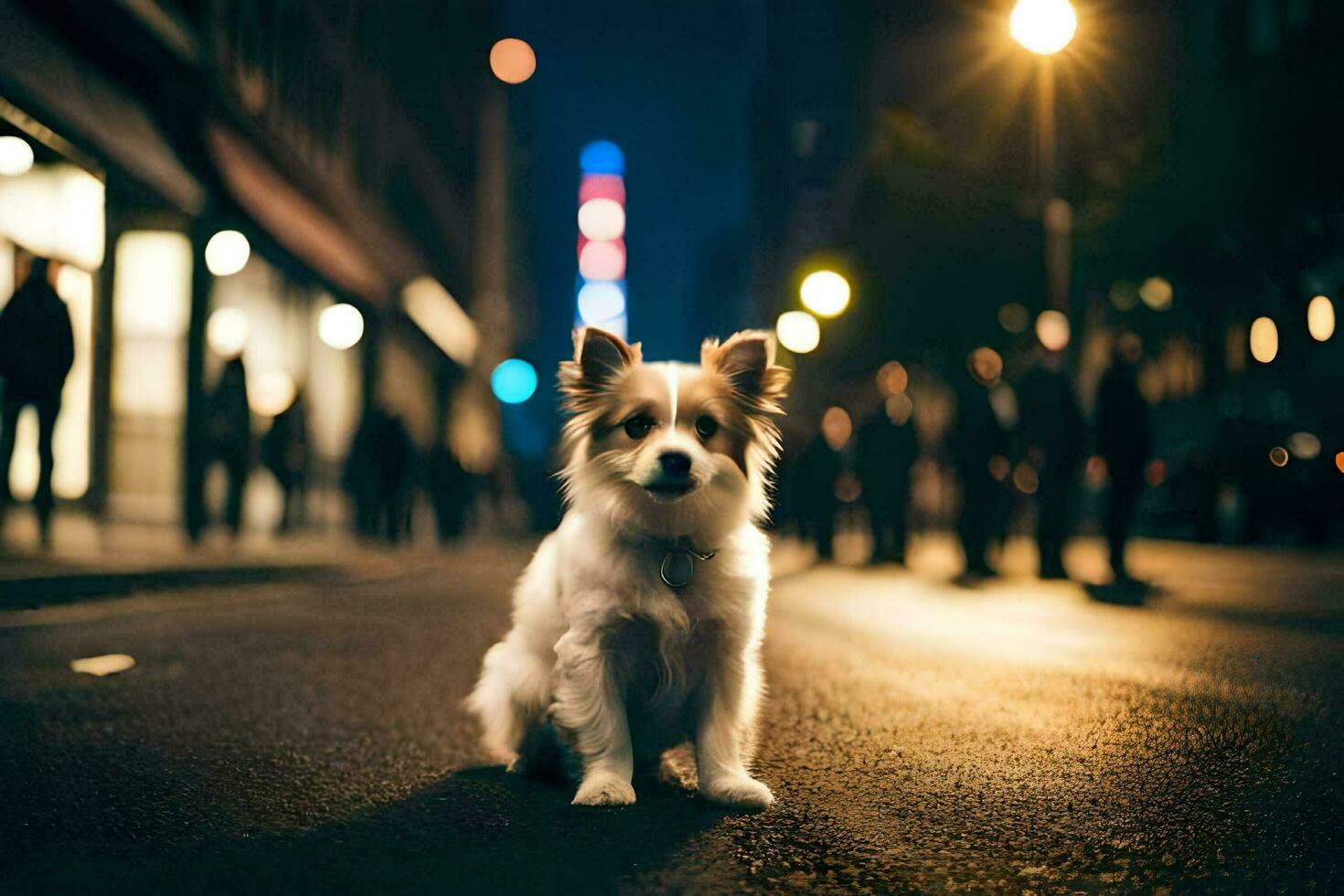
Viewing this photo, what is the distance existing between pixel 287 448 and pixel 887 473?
7.47 metres

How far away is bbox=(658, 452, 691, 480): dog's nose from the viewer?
3.53 m

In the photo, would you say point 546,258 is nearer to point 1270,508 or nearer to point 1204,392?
point 1204,392

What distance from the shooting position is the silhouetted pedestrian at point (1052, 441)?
484 inches

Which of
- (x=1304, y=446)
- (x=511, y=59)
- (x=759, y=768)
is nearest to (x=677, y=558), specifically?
(x=759, y=768)

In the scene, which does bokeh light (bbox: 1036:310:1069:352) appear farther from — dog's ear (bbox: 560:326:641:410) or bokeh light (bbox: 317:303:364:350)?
bokeh light (bbox: 317:303:364:350)

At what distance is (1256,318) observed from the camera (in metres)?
27.5

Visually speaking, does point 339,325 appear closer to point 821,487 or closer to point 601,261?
point 821,487

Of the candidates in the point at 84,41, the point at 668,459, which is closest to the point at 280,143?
the point at 84,41

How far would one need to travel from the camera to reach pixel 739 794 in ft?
12.2

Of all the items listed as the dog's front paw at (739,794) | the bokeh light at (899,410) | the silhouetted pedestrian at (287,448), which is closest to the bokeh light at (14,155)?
the silhouetted pedestrian at (287,448)

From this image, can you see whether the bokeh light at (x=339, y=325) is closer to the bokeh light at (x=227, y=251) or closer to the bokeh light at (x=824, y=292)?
the bokeh light at (x=227, y=251)

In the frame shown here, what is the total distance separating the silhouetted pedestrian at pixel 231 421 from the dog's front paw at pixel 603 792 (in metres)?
11.4

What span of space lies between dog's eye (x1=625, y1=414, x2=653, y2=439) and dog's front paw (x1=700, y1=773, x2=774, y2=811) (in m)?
1.00

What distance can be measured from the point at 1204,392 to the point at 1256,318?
3.47 m
